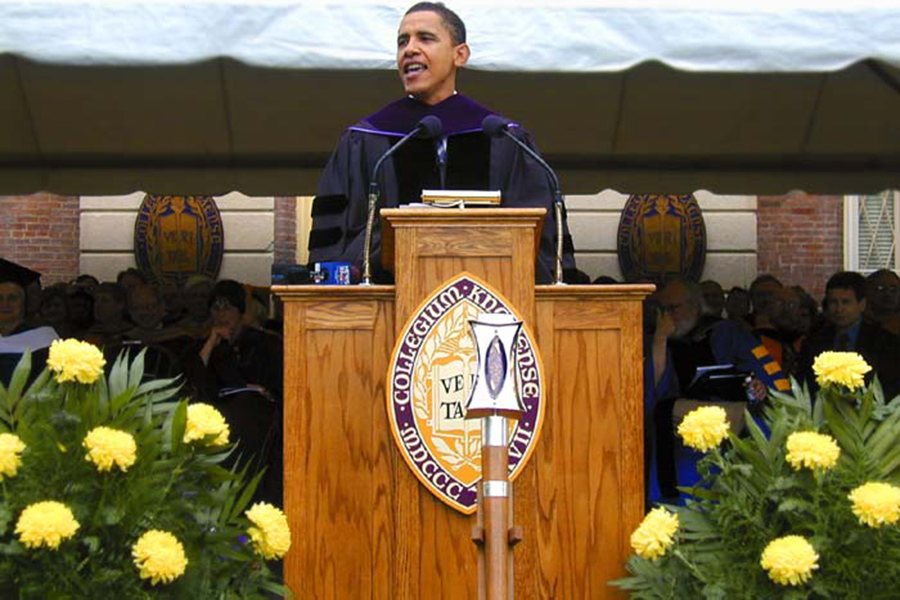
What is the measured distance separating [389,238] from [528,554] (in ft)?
3.03

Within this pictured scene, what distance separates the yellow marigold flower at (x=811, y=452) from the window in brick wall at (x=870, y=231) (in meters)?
10.8

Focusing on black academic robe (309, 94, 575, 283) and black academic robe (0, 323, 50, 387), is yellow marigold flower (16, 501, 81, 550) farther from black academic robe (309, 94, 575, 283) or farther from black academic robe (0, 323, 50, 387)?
black academic robe (0, 323, 50, 387)


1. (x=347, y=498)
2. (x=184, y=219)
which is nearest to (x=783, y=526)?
(x=347, y=498)

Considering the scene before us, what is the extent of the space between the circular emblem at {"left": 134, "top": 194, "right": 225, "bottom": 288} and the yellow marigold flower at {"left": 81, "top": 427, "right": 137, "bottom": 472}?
9696 mm

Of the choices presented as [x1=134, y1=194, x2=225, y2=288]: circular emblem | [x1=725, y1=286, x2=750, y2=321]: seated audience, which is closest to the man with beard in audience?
[x1=725, y1=286, x2=750, y2=321]: seated audience

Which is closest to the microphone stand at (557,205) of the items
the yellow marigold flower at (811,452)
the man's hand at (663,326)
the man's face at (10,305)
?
the yellow marigold flower at (811,452)

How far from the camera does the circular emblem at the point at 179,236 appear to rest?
13.3 m

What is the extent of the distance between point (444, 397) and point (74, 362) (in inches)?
37.3

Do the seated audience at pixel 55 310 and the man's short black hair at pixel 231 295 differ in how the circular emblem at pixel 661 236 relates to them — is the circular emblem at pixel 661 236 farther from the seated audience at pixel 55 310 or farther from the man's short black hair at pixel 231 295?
the seated audience at pixel 55 310

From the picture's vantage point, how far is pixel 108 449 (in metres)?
3.59

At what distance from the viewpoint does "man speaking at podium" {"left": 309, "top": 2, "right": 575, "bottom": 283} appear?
4953mm

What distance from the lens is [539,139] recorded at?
8.66 meters

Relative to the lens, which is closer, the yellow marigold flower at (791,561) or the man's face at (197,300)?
the yellow marigold flower at (791,561)

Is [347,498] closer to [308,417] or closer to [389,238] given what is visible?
[308,417]
